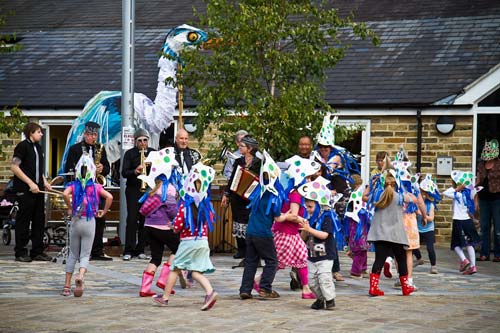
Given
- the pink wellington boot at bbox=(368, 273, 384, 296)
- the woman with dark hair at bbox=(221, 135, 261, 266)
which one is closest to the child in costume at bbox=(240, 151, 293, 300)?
the pink wellington boot at bbox=(368, 273, 384, 296)

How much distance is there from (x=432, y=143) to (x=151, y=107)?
18.2 feet

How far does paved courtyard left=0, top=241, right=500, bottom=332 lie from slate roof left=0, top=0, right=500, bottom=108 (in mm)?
7571

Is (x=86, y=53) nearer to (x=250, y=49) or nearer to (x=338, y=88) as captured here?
(x=338, y=88)

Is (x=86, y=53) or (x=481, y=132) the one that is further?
(x=86, y=53)

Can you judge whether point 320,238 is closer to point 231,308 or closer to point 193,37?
point 231,308

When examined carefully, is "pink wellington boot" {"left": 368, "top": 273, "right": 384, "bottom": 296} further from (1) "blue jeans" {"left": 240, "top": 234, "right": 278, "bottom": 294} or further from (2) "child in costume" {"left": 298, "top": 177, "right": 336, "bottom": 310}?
(1) "blue jeans" {"left": 240, "top": 234, "right": 278, "bottom": 294}

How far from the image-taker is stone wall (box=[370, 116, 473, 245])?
20.1m

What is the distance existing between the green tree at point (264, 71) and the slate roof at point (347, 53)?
12.8ft

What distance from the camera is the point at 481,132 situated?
66.0 feet

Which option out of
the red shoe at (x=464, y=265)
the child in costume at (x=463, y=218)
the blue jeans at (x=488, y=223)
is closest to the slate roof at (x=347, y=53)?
the blue jeans at (x=488, y=223)

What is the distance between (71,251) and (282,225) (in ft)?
7.57

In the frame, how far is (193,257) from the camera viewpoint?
408 inches

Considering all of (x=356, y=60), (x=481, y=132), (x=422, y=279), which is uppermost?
(x=356, y=60)

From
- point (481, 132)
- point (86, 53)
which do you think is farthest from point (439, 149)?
point (86, 53)
